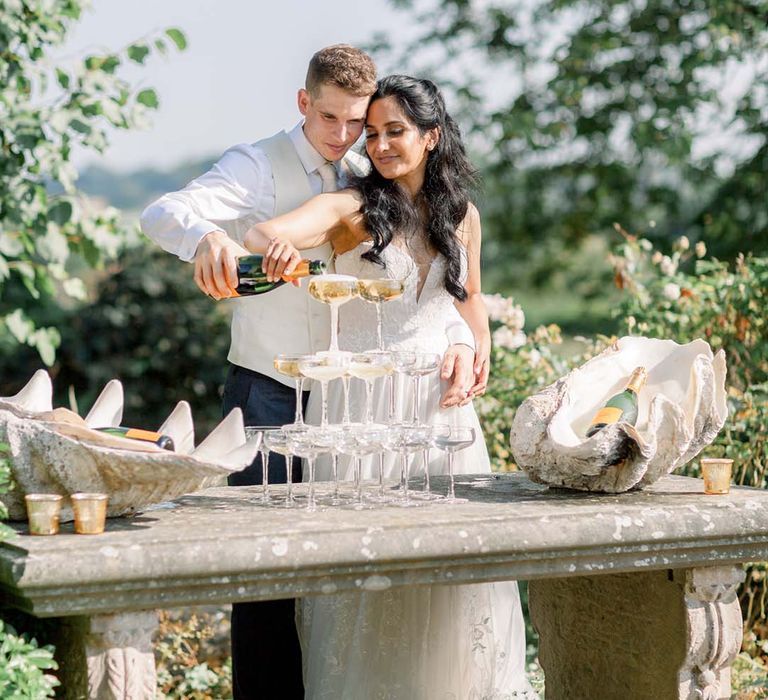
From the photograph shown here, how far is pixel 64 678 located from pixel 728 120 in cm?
685

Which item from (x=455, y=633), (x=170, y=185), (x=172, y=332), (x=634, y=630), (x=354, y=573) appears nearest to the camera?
(x=354, y=573)

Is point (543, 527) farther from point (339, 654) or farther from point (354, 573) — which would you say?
point (339, 654)

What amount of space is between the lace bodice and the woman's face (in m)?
0.22

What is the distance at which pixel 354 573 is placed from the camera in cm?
236

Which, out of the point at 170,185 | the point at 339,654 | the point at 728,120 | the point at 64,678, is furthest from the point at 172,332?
the point at 64,678

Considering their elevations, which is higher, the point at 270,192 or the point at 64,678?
the point at 270,192

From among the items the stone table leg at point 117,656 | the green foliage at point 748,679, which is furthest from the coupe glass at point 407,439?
the green foliage at point 748,679

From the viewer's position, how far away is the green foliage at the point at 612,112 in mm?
7855

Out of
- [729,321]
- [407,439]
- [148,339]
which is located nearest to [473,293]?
[407,439]

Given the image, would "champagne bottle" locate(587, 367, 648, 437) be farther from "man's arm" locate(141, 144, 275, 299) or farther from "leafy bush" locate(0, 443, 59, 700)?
"leafy bush" locate(0, 443, 59, 700)

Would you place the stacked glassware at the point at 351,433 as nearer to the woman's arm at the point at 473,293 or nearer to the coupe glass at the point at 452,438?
the coupe glass at the point at 452,438

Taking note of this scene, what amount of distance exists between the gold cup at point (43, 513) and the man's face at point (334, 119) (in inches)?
58.0

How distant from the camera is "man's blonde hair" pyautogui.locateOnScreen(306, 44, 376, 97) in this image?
129 inches

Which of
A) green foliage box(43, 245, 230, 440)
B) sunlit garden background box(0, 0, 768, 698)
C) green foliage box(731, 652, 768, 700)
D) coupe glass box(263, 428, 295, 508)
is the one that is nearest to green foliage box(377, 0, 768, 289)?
sunlit garden background box(0, 0, 768, 698)
